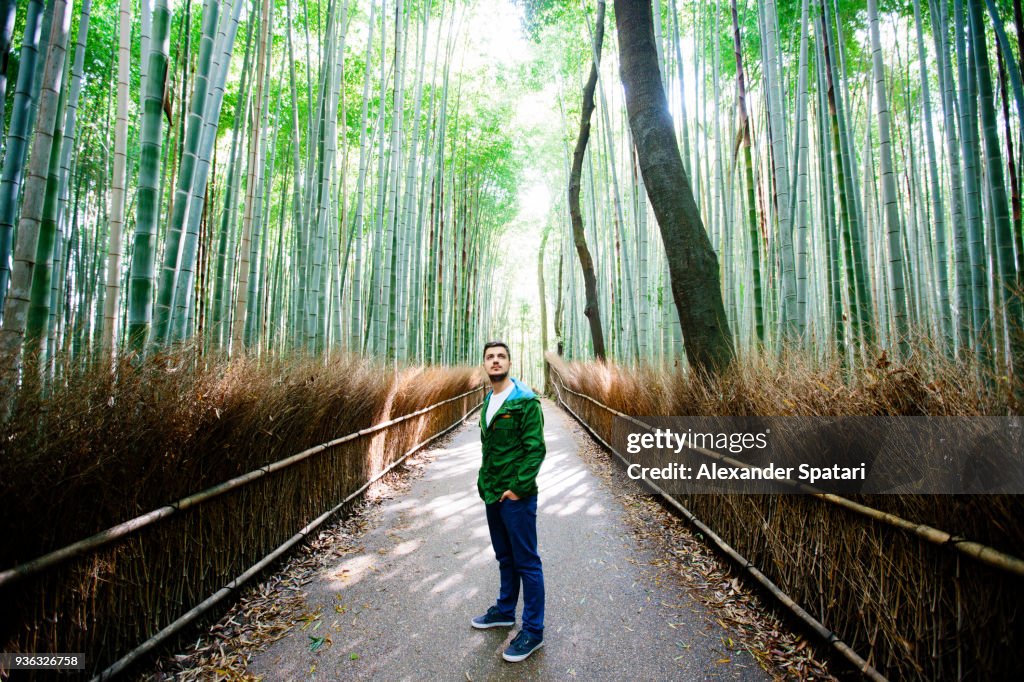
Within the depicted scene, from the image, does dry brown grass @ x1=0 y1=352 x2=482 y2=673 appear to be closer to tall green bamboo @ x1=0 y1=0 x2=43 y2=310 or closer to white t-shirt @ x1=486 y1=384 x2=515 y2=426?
tall green bamboo @ x1=0 y1=0 x2=43 y2=310

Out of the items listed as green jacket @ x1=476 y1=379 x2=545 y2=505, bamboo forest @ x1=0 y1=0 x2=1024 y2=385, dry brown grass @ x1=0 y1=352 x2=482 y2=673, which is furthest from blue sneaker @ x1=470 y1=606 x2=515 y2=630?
bamboo forest @ x1=0 y1=0 x2=1024 y2=385

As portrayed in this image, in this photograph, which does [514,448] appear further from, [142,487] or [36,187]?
[36,187]

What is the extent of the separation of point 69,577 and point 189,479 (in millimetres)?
494

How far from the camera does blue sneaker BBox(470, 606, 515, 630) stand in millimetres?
1852

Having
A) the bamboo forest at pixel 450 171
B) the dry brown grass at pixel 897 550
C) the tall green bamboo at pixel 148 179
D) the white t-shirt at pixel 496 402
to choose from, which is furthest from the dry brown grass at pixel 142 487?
the dry brown grass at pixel 897 550

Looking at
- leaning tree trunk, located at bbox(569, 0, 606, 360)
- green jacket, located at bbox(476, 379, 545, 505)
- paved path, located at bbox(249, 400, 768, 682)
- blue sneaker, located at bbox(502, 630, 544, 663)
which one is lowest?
paved path, located at bbox(249, 400, 768, 682)

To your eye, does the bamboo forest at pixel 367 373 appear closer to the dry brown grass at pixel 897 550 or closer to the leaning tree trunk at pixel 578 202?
the dry brown grass at pixel 897 550

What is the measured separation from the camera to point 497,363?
1848 mm

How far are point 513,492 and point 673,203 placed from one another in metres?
2.30

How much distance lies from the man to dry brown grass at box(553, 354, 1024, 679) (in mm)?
942

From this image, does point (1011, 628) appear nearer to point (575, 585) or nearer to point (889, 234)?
point (575, 585)

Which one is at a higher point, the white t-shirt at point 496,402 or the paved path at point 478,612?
the white t-shirt at point 496,402

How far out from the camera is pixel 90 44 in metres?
4.73

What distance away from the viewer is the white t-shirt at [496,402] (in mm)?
1828
